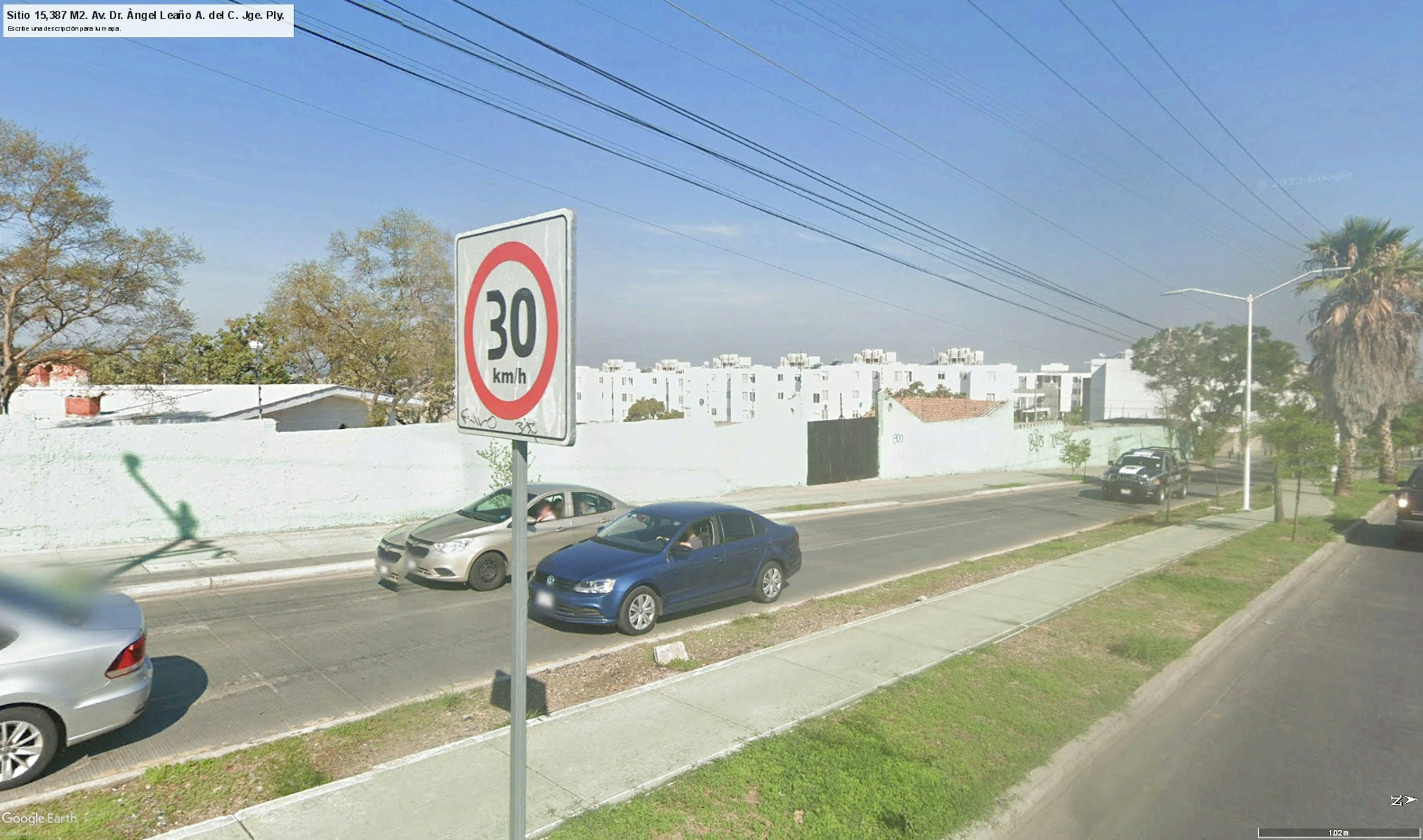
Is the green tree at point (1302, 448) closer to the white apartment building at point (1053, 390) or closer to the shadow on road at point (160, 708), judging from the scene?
the shadow on road at point (160, 708)

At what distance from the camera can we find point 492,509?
11.7 meters

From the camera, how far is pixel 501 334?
2867mm

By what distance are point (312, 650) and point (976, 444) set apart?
1309 inches

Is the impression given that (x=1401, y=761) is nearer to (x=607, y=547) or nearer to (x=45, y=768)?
(x=607, y=547)

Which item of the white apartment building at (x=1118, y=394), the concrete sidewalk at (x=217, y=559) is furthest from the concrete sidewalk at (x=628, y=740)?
the white apartment building at (x=1118, y=394)

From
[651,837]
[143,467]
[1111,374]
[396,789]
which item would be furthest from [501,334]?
[1111,374]

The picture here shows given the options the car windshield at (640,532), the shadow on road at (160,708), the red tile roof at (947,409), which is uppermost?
the red tile roof at (947,409)

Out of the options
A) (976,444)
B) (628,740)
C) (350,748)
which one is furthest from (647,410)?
(628,740)

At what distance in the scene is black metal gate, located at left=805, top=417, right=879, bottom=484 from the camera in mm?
27797

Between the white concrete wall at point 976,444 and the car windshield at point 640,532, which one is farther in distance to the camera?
the white concrete wall at point 976,444

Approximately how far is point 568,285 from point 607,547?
7429 millimetres

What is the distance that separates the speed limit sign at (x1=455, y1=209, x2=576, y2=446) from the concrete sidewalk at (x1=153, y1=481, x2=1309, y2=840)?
8.86 feet

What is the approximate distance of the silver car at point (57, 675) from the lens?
15.9 feet

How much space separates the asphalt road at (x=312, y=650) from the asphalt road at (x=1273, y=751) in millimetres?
4884
